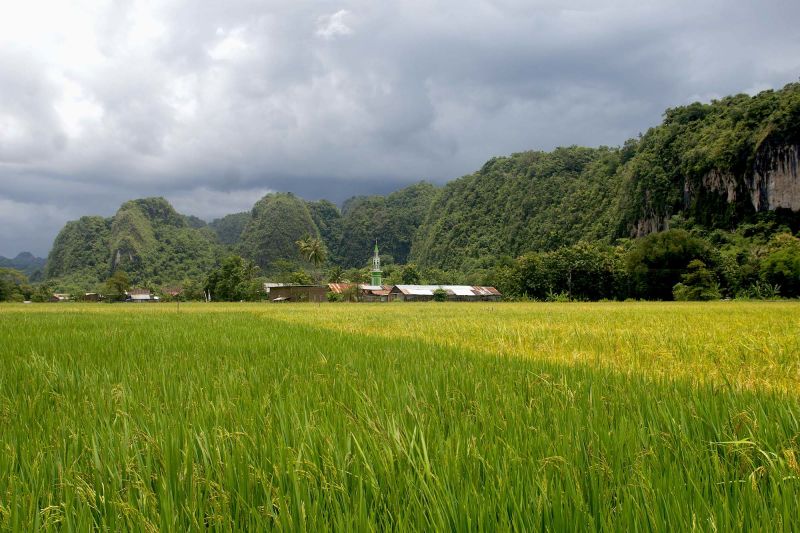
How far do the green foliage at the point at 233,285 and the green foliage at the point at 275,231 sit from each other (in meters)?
58.4

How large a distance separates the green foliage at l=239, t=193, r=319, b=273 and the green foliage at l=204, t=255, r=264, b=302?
58362mm

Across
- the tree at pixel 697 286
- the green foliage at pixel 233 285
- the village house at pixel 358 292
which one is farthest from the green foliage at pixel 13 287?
the tree at pixel 697 286

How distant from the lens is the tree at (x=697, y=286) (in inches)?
1736

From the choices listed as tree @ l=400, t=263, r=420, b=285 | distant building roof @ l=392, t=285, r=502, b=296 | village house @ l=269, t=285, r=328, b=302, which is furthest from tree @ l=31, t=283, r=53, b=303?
tree @ l=400, t=263, r=420, b=285

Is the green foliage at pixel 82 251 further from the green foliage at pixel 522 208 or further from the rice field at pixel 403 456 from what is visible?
the rice field at pixel 403 456

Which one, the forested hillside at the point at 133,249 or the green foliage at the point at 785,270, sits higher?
the forested hillside at the point at 133,249

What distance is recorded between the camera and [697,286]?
4675 cm

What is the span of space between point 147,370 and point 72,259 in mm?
157375

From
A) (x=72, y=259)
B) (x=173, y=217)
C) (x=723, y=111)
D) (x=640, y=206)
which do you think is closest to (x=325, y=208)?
(x=173, y=217)

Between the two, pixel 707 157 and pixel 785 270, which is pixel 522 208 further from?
pixel 785 270

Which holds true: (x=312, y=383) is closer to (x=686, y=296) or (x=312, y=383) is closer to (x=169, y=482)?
(x=169, y=482)

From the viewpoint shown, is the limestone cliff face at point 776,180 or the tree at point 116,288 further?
the tree at point 116,288

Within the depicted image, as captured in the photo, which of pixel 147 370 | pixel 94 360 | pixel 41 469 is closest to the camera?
pixel 41 469

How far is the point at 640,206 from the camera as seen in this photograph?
9625 centimetres
